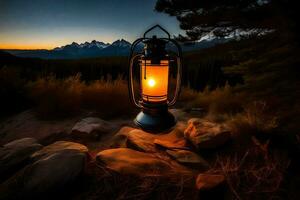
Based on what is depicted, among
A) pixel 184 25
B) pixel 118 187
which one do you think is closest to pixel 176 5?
pixel 184 25

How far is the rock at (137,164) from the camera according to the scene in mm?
2082

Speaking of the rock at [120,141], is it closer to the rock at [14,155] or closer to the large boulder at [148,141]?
the large boulder at [148,141]

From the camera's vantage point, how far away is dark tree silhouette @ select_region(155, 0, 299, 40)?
3041 mm

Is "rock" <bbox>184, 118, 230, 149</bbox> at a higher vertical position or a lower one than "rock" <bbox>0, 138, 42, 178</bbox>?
higher

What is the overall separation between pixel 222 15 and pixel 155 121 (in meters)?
2.94

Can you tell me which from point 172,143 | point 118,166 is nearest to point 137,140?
point 172,143

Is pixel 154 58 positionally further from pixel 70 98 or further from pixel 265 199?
pixel 70 98

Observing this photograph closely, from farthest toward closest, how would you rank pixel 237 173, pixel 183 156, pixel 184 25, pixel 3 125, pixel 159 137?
1. pixel 184 25
2. pixel 3 125
3. pixel 159 137
4. pixel 183 156
5. pixel 237 173

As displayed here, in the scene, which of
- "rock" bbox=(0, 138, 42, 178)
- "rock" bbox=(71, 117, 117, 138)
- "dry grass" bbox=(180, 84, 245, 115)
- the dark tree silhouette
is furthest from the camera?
"dry grass" bbox=(180, 84, 245, 115)

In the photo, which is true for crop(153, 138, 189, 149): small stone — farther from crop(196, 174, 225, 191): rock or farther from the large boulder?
crop(196, 174, 225, 191): rock

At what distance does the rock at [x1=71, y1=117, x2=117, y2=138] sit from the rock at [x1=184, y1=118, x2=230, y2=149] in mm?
1358

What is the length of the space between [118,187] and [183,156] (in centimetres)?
90

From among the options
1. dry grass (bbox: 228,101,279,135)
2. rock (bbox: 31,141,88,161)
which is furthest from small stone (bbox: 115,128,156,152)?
dry grass (bbox: 228,101,279,135)

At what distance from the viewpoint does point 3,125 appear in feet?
14.0
